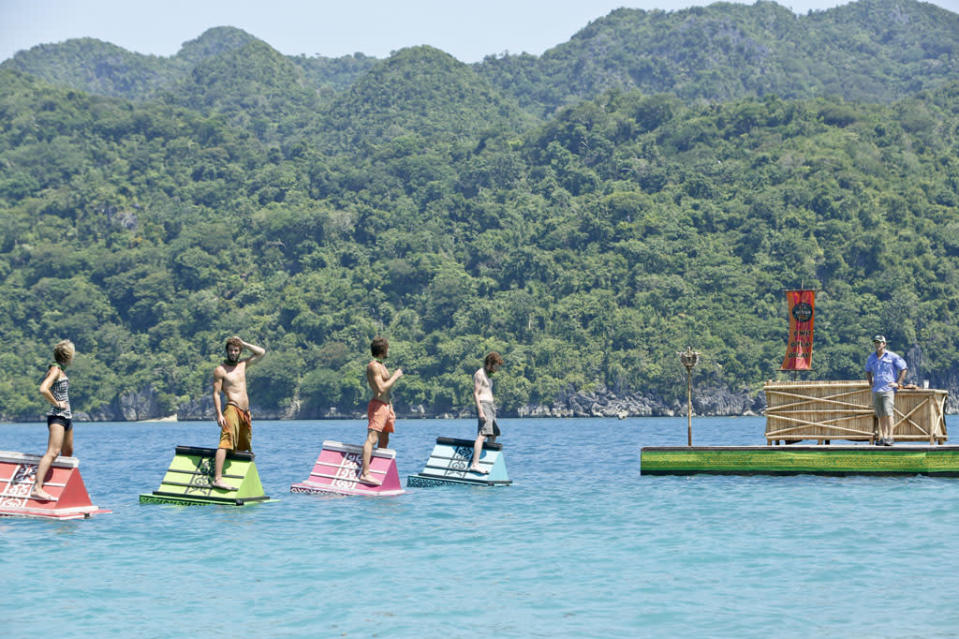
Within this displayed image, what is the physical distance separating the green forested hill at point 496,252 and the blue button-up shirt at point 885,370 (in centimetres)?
8926

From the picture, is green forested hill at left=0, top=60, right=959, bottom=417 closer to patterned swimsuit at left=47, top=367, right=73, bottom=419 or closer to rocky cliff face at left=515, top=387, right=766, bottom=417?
rocky cliff face at left=515, top=387, right=766, bottom=417

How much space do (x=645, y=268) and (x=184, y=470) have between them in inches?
4357

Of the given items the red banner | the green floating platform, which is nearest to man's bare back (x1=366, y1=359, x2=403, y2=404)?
the green floating platform

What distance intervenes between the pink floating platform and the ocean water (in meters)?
0.24

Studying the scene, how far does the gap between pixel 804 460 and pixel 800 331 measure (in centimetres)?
296

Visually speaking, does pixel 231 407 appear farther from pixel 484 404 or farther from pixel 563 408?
pixel 563 408

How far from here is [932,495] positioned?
20609 millimetres

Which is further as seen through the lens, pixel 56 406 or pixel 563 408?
pixel 563 408

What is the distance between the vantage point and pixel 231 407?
18.8 meters

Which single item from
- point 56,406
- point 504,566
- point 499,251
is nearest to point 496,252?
point 499,251

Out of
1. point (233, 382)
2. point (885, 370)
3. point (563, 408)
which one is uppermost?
point (885, 370)

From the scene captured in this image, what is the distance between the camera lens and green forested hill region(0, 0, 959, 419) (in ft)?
393

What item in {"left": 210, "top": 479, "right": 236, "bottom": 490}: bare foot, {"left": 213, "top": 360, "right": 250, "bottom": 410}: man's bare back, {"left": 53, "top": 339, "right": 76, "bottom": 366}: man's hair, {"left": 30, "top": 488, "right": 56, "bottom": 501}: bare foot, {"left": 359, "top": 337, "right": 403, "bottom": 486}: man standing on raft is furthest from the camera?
{"left": 359, "top": 337, "right": 403, "bottom": 486}: man standing on raft

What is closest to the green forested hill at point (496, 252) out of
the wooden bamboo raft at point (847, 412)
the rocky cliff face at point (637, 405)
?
the rocky cliff face at point (637, 405)
